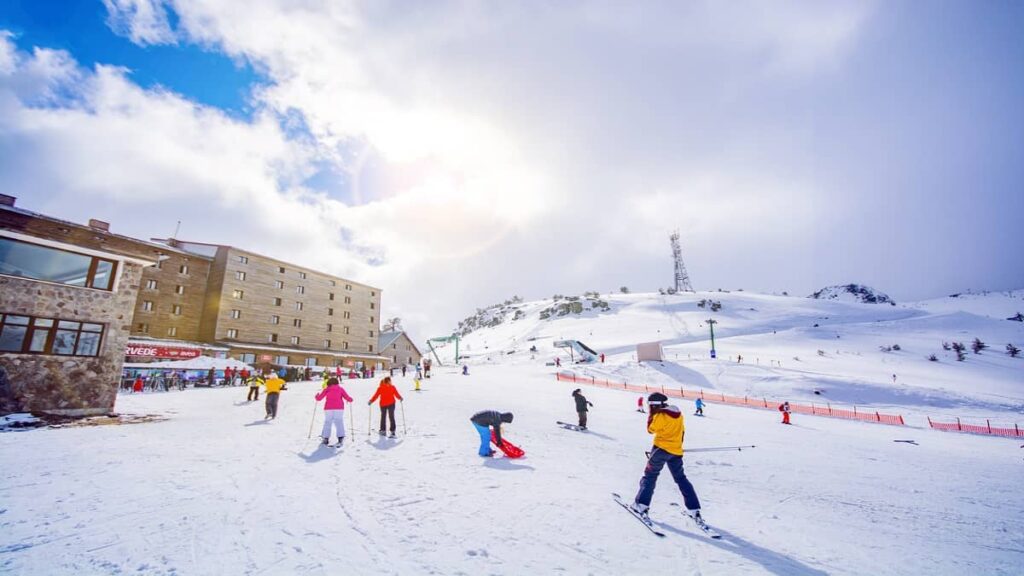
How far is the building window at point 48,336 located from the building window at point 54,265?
1456 millimetres

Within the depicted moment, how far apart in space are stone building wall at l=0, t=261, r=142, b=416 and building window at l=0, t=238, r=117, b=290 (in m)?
0.25

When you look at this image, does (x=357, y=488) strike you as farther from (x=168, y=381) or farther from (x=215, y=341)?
(x=215, y=341)

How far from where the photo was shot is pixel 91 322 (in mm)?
14609

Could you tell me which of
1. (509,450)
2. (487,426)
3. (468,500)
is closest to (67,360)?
(487,426)

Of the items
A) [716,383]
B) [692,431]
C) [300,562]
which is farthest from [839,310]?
[300,562]

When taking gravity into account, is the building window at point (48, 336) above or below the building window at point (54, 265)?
below

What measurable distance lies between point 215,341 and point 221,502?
42.2m

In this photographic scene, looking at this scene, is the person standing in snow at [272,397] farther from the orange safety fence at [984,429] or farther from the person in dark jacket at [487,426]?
the orange safety fence at [984,429]

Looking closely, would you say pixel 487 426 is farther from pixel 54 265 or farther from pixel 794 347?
pixel 794 347

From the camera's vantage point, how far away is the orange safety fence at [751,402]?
84.6ft

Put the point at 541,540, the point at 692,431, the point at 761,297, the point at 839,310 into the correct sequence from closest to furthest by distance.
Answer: the point at 541,540 < the point at 692,431 < the point at 839,310 < the point at 761,297

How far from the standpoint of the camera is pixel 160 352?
32156mm

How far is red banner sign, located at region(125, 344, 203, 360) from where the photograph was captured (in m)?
30.3

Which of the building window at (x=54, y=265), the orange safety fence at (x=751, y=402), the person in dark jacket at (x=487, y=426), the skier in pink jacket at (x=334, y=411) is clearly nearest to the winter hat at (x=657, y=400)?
the person in dark jacket at (x=487, y=426)
